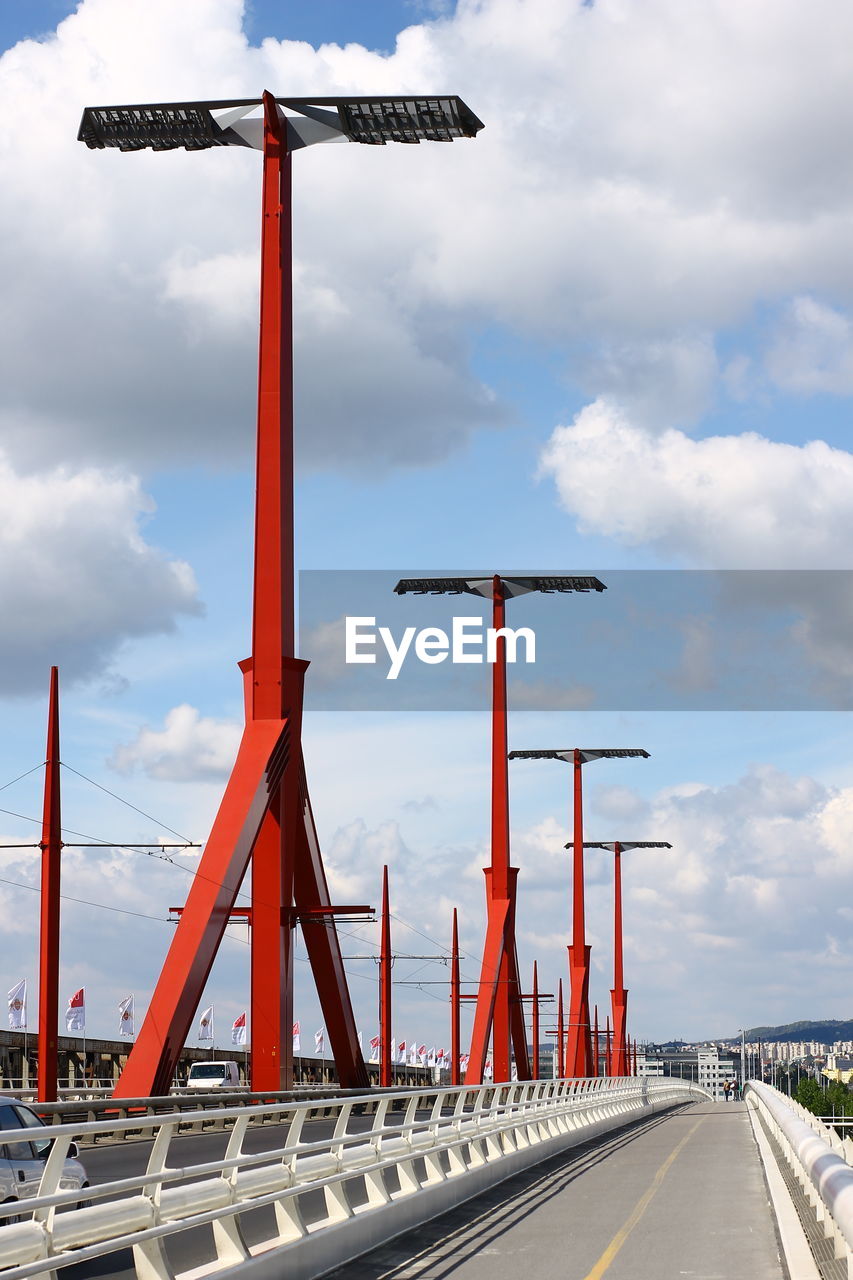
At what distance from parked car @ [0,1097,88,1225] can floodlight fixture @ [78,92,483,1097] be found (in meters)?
12.8

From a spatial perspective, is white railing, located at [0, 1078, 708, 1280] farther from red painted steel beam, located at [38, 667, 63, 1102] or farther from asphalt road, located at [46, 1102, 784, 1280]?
red painted steel beam, located at [38, 667, 63, 1102]

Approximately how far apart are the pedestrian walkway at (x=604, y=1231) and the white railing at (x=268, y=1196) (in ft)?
1.11

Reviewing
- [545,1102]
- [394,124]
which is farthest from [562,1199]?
[394,124]

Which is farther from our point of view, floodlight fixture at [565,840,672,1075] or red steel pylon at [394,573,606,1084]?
floodlight fixture at [565,840,672,1075]

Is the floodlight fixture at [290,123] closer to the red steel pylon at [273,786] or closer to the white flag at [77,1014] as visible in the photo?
the red steel pylon at [273,786]

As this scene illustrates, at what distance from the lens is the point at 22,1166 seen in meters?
13.9

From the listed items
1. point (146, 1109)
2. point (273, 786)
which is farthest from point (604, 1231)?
point (146, 1109)

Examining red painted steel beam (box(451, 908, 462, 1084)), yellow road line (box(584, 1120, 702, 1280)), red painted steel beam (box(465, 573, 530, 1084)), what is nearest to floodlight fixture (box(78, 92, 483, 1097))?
yellow road line (box(584, 1120, 702, 1280))

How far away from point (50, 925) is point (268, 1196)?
60.1ft

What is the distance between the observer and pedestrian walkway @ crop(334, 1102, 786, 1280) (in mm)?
14812

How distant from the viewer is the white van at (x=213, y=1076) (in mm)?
53781

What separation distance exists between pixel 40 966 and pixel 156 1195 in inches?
813

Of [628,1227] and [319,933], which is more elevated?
[319,933]

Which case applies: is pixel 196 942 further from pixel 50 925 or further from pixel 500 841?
pixel 500 841
